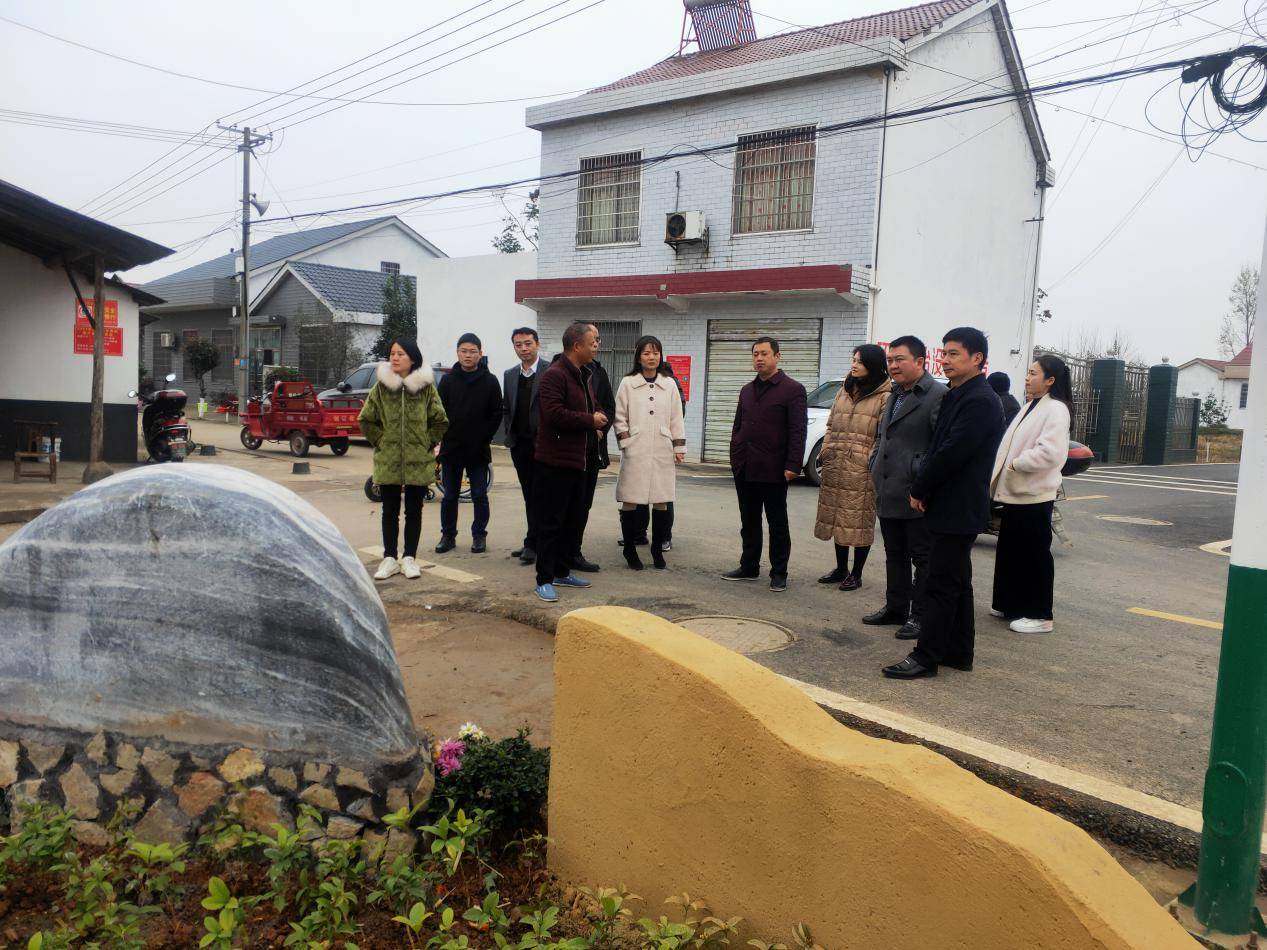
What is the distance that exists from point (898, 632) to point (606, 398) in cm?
305

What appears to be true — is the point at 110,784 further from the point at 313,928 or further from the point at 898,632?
the point at 898,632

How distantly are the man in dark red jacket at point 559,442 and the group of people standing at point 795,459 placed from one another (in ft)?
0.04

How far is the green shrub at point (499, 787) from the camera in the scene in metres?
2.98

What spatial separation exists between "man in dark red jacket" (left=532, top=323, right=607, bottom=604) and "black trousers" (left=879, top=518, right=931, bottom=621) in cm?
203

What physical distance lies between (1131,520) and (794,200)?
784 centimetres

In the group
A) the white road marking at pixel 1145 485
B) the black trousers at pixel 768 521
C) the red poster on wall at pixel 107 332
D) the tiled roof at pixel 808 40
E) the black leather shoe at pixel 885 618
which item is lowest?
the black leather shoe at pixel 885 618

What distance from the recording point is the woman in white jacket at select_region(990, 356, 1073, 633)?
17.7 feet

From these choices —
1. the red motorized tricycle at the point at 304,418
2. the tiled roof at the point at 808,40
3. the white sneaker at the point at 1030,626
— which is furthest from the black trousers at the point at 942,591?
the tiled roof at the point at 808,40

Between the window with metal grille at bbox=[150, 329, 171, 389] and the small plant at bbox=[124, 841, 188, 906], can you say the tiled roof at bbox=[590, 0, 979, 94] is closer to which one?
the small plant at bbox=[124, 841, 188, 906]

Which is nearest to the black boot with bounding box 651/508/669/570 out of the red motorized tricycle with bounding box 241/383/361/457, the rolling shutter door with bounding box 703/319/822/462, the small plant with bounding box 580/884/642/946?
the small plant with bounding box 580/884/642/946

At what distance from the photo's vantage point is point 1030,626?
5645mm

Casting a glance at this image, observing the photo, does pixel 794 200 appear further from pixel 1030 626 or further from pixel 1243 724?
pixel 1243 724

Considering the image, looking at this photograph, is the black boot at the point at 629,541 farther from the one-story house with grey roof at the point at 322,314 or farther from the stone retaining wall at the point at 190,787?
the one-story house with grey roof at the point at 322,314

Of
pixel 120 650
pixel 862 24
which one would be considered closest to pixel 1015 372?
pixel 862 24
